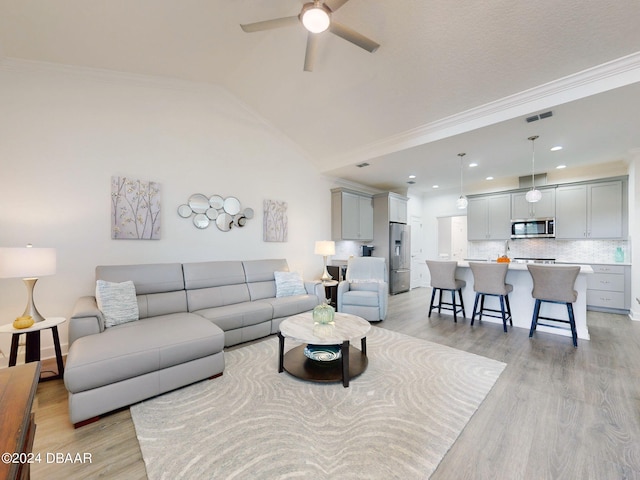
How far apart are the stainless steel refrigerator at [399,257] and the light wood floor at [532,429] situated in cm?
331

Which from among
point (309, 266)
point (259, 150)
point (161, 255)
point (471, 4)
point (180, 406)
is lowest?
point (180, 406)

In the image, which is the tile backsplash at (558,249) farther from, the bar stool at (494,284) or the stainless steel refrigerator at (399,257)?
the bar stool at (494,284)

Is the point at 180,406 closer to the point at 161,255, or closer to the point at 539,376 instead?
the point at 161,255

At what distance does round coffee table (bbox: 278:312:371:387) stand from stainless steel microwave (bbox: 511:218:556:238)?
4950 millimetres

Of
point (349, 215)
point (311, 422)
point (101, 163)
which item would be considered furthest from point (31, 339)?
point (349, 215)

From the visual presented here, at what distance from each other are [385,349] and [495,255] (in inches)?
188

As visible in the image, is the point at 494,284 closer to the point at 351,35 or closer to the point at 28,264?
the point at 351,35

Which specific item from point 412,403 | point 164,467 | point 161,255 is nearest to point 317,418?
point 412,403

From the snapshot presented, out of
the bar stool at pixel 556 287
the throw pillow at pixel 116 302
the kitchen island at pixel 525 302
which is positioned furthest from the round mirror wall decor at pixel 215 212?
the bar stool at pixel 556 287

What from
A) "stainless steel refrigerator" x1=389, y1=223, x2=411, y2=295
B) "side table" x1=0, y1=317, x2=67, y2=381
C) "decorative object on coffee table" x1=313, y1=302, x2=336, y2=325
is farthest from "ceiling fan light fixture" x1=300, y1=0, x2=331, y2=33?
"stainless steel refrigerator" x1=389, y1=223, x2=411, y2=295

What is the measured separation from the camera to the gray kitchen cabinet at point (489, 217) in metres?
5.88

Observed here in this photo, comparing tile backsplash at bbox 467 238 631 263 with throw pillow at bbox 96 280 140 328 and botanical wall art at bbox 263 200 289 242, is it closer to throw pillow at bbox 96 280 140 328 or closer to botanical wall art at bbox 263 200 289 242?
botanical wall art at bbox 263 200 289 242

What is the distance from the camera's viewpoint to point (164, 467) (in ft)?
4.85

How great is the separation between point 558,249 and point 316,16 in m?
6.44
